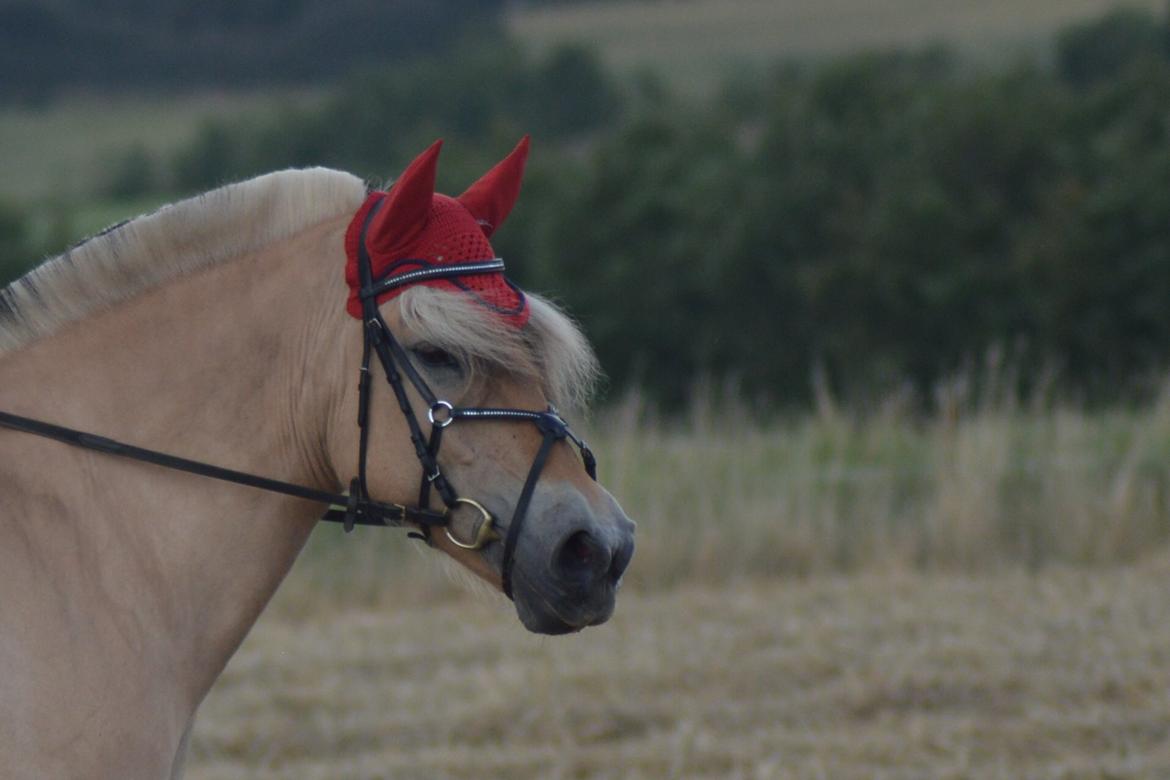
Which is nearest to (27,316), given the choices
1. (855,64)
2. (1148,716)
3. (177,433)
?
(177,433)

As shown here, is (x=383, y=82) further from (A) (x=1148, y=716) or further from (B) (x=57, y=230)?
(A) (x=1148, y=716)

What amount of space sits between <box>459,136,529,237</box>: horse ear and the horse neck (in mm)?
321

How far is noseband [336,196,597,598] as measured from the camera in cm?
262

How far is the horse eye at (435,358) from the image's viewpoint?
2.67 metres

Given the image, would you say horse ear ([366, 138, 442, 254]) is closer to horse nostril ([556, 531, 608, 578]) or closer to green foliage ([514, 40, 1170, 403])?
horse nostril ([556, 531, 608, 578])

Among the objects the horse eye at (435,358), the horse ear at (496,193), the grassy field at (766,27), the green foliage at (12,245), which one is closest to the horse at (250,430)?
the horse eye at (435,358)

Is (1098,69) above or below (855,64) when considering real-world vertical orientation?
below

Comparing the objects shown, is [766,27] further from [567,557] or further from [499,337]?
[567,557]

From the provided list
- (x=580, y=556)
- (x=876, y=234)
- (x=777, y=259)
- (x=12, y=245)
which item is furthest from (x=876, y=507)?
(x=777, y=259)

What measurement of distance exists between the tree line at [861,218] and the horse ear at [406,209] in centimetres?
2602

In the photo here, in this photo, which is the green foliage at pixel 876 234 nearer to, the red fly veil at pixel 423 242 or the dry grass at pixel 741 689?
the dry grass at pixel 741 689

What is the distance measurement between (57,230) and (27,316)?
36376 mm

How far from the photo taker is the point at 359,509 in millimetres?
2768

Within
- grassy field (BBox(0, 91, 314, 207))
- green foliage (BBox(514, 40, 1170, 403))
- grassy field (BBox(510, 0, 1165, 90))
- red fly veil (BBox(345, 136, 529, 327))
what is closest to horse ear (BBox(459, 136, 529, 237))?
red fly veil (BBox(345, 136, 529, 327))
